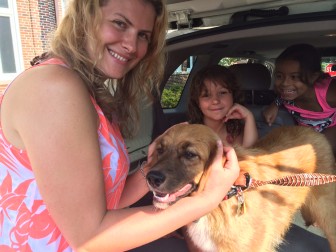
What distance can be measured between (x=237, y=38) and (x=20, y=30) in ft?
34.2

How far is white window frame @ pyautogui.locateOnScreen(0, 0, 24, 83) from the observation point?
10594mm

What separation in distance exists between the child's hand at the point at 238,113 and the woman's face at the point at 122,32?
1.43 metres

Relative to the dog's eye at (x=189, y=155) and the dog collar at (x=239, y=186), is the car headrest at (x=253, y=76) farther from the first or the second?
the dog collar at (x=239, y=186)

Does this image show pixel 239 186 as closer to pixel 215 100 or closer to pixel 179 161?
pixel 179 161

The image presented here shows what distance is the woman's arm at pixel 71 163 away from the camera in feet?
3.66

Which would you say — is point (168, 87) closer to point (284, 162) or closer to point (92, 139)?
point (284, 162)

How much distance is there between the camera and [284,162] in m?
2.46

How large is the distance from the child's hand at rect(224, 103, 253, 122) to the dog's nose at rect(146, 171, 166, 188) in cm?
132

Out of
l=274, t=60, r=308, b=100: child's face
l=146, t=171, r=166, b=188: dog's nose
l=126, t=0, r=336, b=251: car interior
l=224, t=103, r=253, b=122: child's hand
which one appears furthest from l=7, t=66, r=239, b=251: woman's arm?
l=274, t=60, r=308, b=100: child's face

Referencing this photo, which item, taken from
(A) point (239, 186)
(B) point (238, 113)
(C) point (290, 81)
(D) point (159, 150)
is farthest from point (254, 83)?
(A) point (239, 186)

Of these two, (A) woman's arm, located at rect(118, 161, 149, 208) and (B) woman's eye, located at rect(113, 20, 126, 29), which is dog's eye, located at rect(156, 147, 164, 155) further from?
(B) woman's eye, located at rect(113, 20, 126, 29)

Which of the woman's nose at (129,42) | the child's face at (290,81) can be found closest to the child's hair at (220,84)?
the child's face at (290,81)

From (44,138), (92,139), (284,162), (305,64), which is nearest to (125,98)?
(92,139)

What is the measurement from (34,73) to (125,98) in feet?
3.01
